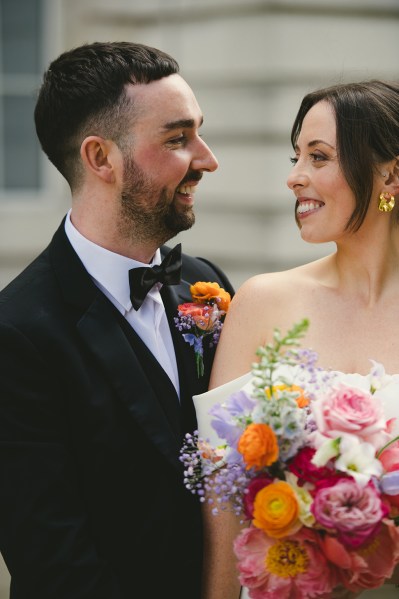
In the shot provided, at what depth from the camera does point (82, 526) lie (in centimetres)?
287

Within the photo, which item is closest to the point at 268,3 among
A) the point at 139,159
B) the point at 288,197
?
the point at 288,197

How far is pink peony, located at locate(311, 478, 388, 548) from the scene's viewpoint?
2.38 m

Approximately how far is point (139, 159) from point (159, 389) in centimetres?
88

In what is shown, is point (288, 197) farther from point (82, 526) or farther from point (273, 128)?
point (82, 526)

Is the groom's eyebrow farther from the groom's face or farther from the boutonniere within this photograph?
the boutonniere

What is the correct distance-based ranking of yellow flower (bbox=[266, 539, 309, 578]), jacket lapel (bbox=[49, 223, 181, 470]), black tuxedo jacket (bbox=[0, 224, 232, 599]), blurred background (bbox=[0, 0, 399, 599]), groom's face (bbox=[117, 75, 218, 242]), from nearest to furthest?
1. yellow flower (bbox=[266, 539, 309, 578])
2. black tuxedo jacket (bbox=[0, 224, 232, 599])
3. jacket lapel (bbox=[49, 223, 181, 470])
4. groom's face (bbox=[117, 75, 218, 242])
5. blurred background (bbox=[0, 0, 399, 599])

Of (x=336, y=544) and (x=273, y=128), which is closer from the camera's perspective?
(x=336, y=544)

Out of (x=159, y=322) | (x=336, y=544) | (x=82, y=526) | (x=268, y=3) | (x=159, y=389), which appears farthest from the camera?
(x=268, y=3)

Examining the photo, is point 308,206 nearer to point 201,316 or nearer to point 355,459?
point 201,316

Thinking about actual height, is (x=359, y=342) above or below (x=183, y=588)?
above

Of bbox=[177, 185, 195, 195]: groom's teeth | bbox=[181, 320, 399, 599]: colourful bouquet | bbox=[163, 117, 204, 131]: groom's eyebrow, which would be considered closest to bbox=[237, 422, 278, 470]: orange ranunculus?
bbox=[181, 320, 399, 599]: colourful bouquet

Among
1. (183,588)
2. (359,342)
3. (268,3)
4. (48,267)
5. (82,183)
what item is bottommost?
(183,588)

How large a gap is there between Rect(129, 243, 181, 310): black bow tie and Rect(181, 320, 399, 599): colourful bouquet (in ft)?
2.36

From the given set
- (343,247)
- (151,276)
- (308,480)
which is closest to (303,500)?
(308,480)
